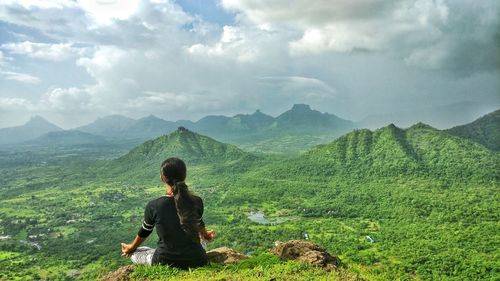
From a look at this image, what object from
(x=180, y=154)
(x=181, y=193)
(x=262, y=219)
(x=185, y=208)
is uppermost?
(x=181, y=193)

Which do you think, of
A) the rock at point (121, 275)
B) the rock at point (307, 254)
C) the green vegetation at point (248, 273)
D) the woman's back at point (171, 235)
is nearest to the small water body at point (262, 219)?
the rock at point (307, 254)

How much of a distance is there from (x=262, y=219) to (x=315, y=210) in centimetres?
1210

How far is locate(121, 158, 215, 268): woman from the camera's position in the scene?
7785 mm

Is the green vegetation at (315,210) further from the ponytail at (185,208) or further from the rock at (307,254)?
the ponytail at (185,208)

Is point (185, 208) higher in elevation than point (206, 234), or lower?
higher

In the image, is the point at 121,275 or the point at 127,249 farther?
the point at 121,275

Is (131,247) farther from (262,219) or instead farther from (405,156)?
(405,156)

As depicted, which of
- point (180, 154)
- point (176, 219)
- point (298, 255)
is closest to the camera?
point (176, 219)

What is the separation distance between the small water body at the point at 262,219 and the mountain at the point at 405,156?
3370 cm

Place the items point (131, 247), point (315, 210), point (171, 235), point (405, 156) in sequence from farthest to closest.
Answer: point (405, 156) < point (315, 210) < point (131, 247) < point (171, 235)

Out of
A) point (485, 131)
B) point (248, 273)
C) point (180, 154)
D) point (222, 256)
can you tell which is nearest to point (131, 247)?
point (248, 273)

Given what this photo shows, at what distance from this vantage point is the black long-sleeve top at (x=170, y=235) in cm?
795

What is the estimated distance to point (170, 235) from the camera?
807 centimetres

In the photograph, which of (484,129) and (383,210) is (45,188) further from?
(484,129)
